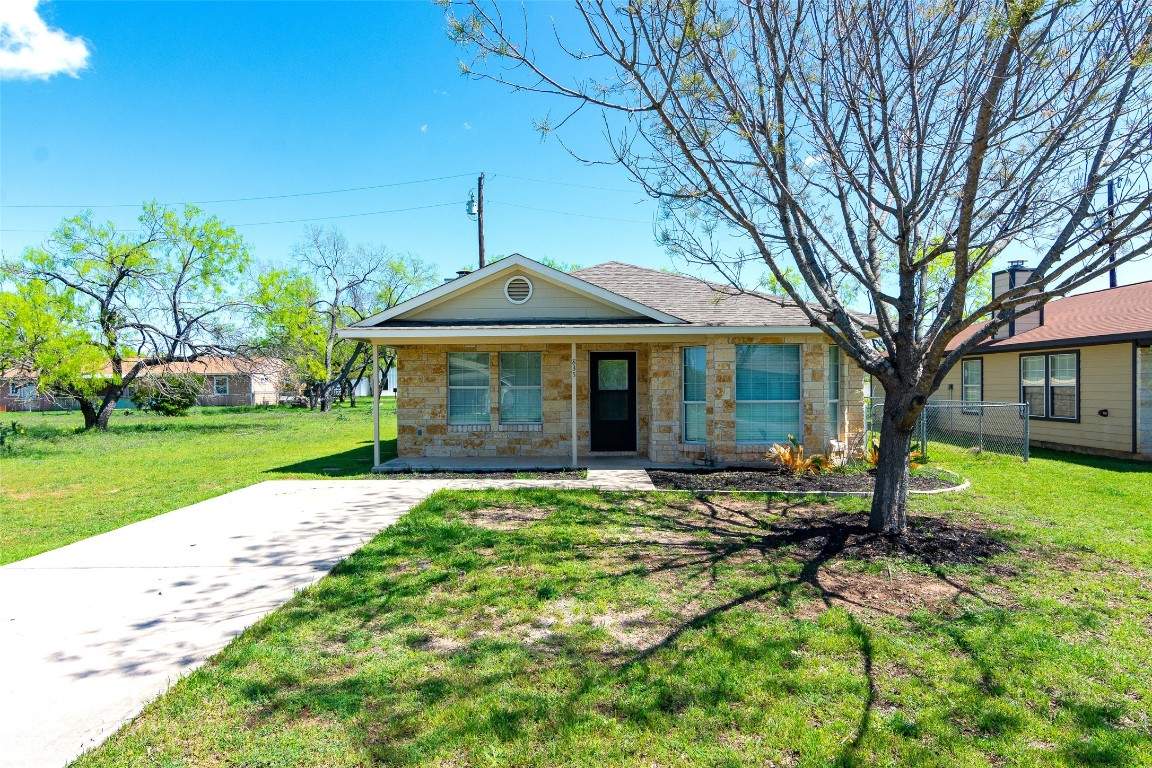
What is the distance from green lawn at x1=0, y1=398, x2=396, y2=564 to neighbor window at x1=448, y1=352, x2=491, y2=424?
86.4 inches

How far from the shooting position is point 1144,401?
10.9m

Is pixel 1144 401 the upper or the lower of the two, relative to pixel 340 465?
upper

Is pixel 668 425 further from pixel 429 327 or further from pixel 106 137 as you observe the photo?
pixel 106 137

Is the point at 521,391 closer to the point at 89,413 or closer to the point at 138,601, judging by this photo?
the point at 138,601

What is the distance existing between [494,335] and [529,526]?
4280 mm

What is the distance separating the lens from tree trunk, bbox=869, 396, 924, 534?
5.62m

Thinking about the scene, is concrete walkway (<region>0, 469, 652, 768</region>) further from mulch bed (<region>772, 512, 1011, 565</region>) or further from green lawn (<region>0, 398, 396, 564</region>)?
mulch bed (<region>772, 512, 1011, 565</region>)

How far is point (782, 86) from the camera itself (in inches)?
213

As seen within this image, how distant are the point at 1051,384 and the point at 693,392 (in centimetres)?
952

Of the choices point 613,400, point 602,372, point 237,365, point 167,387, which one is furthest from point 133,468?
point 237,365

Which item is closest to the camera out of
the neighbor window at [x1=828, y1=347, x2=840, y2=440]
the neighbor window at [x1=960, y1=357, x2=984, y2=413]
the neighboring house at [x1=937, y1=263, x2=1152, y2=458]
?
the neighbor window at [x1=828, y1=347, x2=840, y2=440]

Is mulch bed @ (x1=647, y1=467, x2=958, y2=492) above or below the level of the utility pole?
below

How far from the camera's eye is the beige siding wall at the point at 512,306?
10.8 m

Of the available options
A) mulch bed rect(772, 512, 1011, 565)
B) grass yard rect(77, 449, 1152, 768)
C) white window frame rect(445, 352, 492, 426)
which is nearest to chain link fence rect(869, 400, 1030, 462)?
mulch bed rect(772, 512, 1011, 565)
